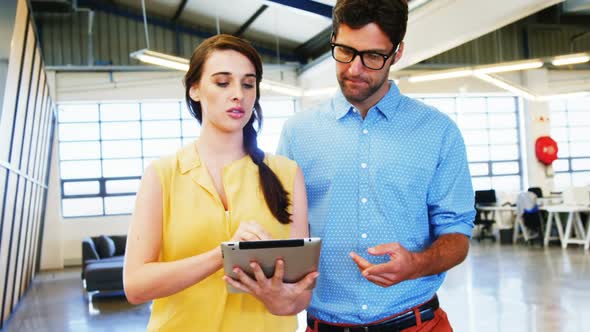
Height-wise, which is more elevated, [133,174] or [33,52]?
[33,52]

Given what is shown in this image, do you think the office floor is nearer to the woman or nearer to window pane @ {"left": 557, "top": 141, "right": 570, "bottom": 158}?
the woman

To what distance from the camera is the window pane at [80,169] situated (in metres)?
15.0

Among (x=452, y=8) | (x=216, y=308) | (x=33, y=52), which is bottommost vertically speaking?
(x=216, y=308)

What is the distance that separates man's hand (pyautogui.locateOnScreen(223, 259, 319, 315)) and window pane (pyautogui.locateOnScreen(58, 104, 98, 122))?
1468cm

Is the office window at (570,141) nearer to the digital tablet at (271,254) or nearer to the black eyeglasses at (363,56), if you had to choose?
the black eyeglasses at (363,56)

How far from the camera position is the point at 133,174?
15297 mm

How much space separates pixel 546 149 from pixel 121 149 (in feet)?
36.9

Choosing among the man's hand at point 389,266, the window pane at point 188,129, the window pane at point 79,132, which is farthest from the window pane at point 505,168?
the man's hand at point 389,266

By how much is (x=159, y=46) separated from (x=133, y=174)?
335 centimetres

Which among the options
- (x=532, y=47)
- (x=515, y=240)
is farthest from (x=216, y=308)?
(x=532, y=47)

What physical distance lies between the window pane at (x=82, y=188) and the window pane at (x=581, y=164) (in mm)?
13346

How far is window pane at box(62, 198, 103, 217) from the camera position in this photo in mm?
14938

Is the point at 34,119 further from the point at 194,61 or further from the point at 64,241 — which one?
the point at 194,61

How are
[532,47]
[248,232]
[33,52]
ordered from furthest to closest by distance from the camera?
[532,47] → [33,52] → [248,232]
